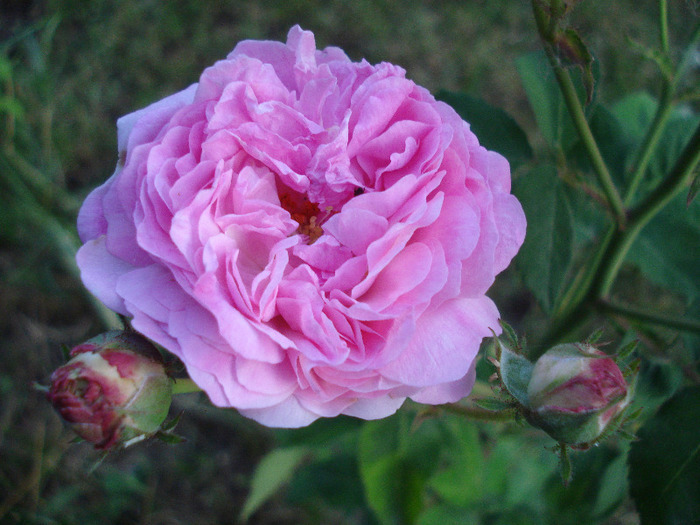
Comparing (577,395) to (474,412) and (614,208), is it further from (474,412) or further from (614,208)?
(614,208)

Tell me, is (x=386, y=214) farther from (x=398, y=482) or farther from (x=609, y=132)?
(x=398, y=482)

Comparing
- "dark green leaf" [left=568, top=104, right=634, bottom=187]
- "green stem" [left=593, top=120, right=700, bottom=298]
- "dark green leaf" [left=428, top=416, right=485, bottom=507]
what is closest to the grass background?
"dark green leaf" [left=428, top=416, right=485, bottom=507]

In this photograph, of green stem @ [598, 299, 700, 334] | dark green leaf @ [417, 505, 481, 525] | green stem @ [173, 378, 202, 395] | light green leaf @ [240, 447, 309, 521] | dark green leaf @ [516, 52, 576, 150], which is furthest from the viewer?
light green leaf @ [240, 447, 309, 521]

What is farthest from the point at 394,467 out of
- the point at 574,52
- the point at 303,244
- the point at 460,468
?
the point at 574,52

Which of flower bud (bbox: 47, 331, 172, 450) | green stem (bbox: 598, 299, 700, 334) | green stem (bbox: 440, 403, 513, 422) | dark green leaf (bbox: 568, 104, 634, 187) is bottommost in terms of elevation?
green stem (bbox: 440, 403, 513, 422)

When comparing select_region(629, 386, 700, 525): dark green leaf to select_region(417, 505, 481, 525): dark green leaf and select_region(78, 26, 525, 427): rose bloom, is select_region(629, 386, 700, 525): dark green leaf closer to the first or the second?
select_region(78, 26, 525, 427): rose bloom
